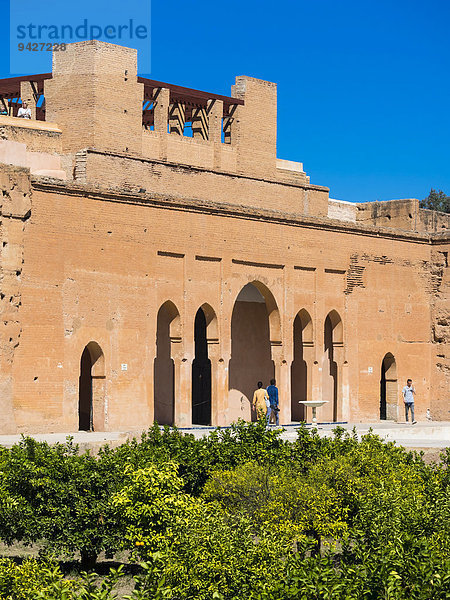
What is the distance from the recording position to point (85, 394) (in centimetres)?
2478

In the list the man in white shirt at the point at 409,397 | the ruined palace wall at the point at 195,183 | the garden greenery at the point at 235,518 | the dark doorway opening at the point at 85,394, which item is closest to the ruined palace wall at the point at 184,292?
the man in white shirt at the point at 409,397

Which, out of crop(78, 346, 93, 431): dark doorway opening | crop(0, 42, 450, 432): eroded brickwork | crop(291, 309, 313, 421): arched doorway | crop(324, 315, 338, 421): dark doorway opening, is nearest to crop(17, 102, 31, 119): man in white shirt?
crop(0, 42, 450, 432): eroded brickwork

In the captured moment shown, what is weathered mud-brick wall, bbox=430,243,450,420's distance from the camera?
97.5ft

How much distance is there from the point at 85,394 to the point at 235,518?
13.6 meters

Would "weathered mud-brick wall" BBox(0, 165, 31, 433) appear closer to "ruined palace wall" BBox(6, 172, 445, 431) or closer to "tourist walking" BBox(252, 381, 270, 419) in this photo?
"ruined palace wall" BBox(6, 172, 445, 431)

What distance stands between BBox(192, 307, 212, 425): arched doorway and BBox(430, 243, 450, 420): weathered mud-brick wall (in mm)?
6385

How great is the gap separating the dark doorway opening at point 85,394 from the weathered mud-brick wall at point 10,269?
3387mm

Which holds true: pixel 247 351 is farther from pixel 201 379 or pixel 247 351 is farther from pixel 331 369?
pixel 331 369

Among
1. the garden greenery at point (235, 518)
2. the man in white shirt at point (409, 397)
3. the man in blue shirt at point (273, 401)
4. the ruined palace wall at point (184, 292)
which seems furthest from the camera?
the man in white shirt at point (409, 397)

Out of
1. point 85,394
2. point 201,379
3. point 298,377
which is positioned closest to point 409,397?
point 298,377

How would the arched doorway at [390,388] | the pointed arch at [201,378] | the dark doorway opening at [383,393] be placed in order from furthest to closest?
the dark doorway opening at [383,393] < the arched doorway at [390,388] < the pointed arch at [201,378]

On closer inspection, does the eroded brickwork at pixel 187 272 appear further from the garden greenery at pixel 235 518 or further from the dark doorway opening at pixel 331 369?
the garden greenery at pixel 235 518

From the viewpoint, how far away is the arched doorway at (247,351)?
1120 inches

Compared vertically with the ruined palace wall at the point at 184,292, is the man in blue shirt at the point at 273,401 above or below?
below
